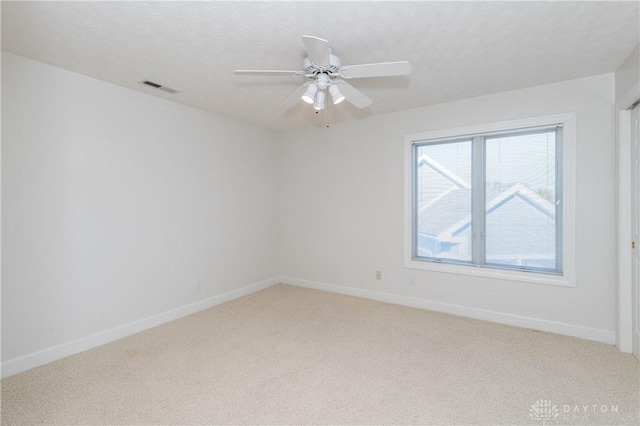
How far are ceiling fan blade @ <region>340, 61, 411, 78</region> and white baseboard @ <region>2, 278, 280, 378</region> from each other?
322 cm

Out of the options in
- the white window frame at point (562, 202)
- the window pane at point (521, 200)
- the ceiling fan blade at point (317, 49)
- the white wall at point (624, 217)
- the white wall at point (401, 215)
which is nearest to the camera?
the ceiling fan blade at point (317, 49)

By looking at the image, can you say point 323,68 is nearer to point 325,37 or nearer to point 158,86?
point 325,37

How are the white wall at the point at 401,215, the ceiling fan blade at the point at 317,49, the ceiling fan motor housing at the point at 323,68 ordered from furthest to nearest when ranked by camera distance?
1. the white wall at the point at 401,215
2. the ceiling fan motor housing at the point at 323,68
3. the ceiling fan blade at the point at 317,49

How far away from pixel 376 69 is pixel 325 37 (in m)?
0.47

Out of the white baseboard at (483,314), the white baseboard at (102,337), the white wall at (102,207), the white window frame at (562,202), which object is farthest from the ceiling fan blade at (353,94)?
the white baseboard at (102,337)

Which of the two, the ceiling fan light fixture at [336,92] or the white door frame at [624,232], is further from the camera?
the white door frame at [624,232]

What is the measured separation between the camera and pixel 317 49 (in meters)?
1.87

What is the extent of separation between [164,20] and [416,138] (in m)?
2.99

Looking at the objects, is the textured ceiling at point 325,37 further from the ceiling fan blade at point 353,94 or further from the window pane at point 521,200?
the window pane at point 521,200

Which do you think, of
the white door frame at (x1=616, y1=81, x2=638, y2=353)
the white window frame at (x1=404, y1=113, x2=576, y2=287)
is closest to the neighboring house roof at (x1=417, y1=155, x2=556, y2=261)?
the white window frame at (x1=404, y1=113, x2=576, y2=287)

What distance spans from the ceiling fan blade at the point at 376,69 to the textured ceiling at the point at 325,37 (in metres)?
0.28

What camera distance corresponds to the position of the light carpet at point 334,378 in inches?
78.0

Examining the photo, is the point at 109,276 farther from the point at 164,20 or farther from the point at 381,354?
the point at 381,354

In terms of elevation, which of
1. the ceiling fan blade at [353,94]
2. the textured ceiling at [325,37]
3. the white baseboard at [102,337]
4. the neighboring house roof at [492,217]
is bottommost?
the white baseboard at [102,337]
